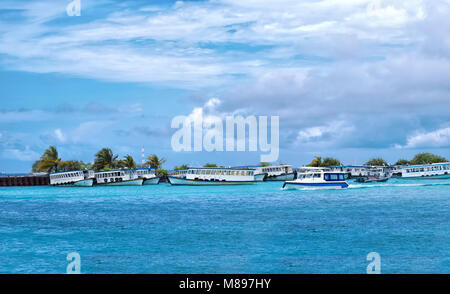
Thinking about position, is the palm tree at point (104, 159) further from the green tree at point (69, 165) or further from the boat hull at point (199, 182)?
the boat hull at point (199, 182)

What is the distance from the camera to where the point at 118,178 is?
427 ft

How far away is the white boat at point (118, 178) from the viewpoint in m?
130

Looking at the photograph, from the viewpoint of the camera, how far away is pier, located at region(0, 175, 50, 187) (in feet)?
491

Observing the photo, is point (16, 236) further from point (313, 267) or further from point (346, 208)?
point (346, 208)

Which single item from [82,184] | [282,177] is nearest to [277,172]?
[282,177]

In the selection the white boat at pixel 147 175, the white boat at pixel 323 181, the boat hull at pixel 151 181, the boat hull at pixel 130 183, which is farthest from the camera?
the boat hull at pixel 151 181

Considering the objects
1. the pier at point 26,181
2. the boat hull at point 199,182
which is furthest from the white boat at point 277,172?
the pier at point 26,181

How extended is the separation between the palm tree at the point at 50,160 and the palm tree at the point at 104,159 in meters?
11.8

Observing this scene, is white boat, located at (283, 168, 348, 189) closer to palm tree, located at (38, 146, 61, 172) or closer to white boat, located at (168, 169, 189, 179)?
white boat, located at (168, 169, 189, 179)

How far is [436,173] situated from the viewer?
121 meters

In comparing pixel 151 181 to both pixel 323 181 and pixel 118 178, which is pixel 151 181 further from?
pixel 323 181

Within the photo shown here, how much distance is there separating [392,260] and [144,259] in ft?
49.5

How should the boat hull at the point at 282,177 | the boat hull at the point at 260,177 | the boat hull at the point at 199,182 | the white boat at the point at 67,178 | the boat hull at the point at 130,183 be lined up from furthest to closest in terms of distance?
the boat hull at the point at 282,177
the boat hull at the point at 260,177
the white boat at the point at 67,178
the boat hull at the point at 130,183
the boat hull at the point at 199,182

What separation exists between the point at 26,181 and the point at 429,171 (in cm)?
11559
